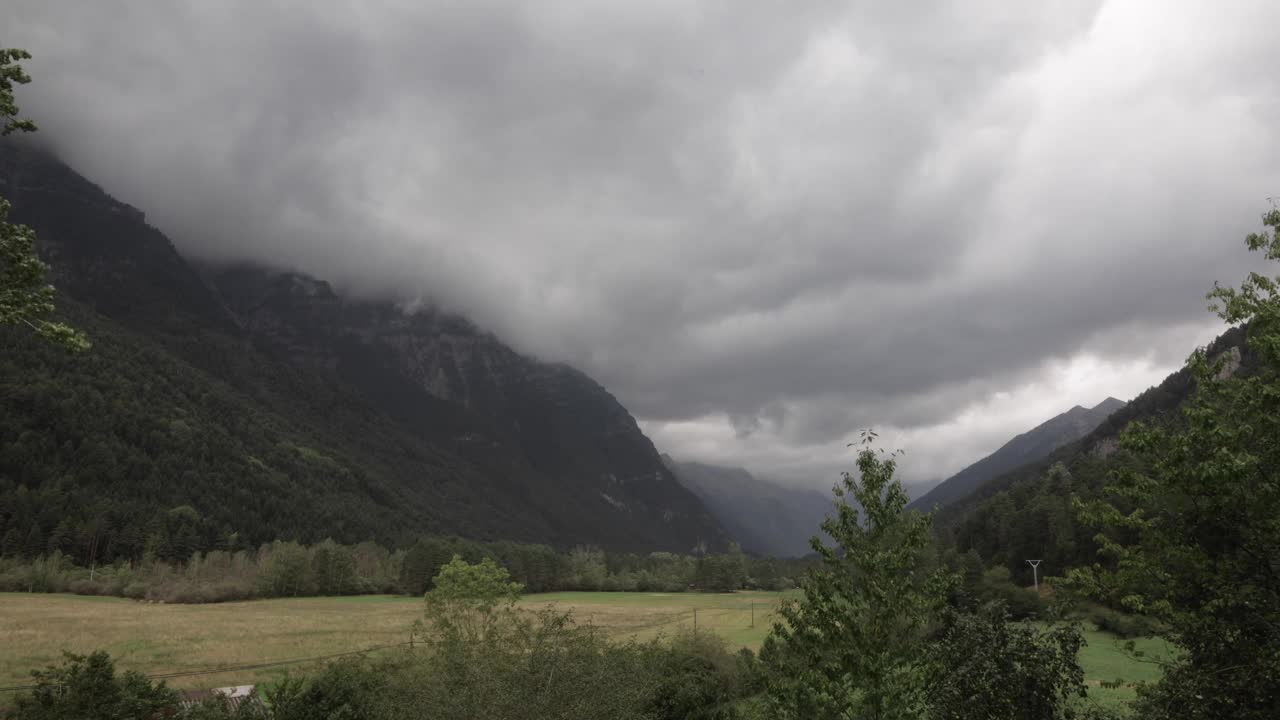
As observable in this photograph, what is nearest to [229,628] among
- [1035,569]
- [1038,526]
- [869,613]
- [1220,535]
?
[869,613]

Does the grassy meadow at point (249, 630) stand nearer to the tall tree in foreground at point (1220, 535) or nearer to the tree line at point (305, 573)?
the tree line at point (305, 573)

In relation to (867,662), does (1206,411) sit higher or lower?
higher

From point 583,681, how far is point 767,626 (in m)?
65.3

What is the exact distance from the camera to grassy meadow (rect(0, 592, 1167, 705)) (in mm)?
56906

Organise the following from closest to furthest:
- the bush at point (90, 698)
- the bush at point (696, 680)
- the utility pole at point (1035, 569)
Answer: the bush at point (90, 698)
the bush at point (696, 680)
the utility pole at point (1035, 569)

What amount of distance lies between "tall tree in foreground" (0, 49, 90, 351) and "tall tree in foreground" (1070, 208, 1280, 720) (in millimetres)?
25938

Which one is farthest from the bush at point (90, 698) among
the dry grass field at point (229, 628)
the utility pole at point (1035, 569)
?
the utility pole at point (1035, 569)

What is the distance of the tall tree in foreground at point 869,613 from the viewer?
671 inches

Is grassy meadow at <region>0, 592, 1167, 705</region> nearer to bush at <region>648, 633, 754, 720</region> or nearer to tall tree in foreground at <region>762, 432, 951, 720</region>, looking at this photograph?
bush at <region>648, 633, 754, 720</region>

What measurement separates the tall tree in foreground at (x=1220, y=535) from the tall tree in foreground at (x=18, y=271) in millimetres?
25938

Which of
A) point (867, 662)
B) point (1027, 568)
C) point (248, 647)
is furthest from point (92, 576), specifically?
point (1027, 568)

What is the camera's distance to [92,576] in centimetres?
12681

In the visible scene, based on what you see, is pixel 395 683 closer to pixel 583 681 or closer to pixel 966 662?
pixel 583 681

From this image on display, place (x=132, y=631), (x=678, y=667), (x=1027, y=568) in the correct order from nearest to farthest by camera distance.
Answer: (x=678, y=667) → (x=132, y=631) → (x=1027, y=568)
